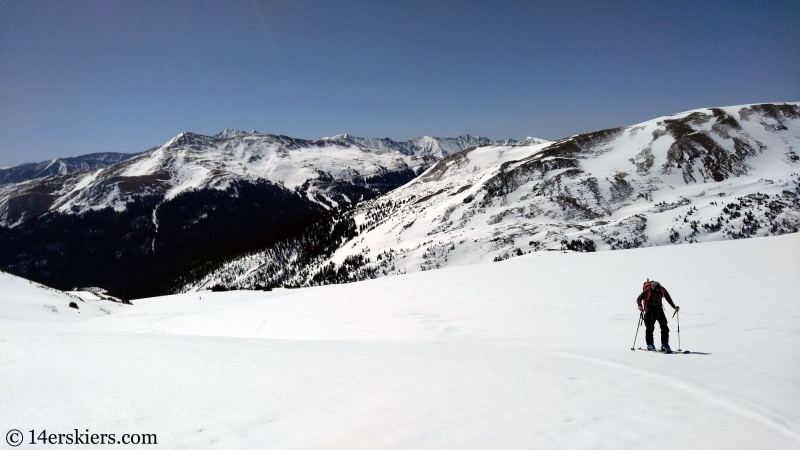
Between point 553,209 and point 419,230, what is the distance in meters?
43.6

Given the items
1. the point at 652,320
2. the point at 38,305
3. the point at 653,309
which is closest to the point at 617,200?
the point at 653,309

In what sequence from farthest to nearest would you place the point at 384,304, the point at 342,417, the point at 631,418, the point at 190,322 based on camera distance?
the point at 190,322 < the point at 384,304 < the point at 631,418 < the point at 342,417

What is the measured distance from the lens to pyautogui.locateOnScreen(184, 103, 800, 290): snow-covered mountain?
3482 inches

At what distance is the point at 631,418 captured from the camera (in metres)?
5.25

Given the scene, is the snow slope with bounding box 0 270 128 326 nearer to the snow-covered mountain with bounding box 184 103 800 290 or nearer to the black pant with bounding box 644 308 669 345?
the black pant with bounding box 644 308 669 345

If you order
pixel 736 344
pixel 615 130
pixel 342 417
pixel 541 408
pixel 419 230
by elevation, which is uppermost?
pixel 615 130

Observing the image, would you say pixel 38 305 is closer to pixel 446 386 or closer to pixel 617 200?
pixel 446 386

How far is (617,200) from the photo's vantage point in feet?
360

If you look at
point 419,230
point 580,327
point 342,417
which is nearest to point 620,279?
point 580,327

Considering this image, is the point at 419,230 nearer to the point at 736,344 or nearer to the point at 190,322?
the point at 190,322

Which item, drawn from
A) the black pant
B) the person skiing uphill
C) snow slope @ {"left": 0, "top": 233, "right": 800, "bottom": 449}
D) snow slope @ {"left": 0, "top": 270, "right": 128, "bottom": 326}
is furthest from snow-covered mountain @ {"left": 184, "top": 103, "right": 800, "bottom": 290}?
the black pant

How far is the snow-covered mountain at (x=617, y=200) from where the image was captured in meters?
88.4

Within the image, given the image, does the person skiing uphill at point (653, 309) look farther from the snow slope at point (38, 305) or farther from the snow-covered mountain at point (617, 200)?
the snow-covered mountain at point (617, 200)

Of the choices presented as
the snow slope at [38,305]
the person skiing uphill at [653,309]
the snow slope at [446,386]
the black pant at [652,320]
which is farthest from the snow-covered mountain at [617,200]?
the black pant at [652,320]
